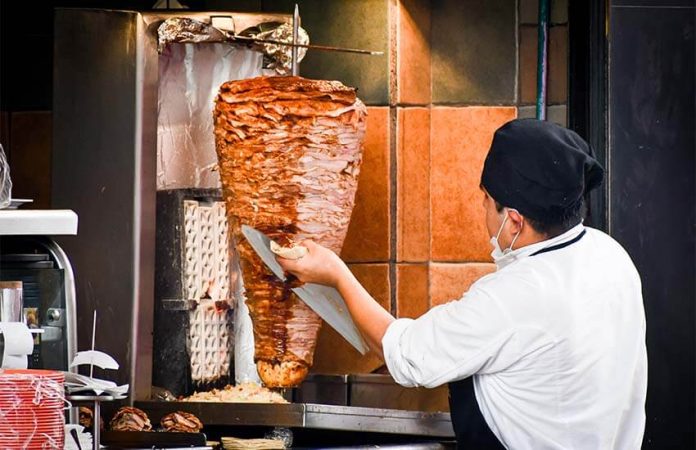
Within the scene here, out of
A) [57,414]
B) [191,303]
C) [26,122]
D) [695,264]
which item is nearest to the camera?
[57,414]

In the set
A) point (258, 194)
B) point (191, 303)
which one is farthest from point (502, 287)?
point (191, 303)

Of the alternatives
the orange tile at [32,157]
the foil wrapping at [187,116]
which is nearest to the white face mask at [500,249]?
the foil wrapping at [187,116]

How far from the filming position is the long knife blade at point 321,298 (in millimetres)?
3330

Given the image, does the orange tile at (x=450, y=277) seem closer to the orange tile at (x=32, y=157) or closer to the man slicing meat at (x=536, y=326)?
the orange tile at (x=32, y=157)

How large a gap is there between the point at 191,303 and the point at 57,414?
1588 mm

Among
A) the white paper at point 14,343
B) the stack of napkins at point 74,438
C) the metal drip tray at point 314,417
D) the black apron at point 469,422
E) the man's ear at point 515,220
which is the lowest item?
the metal drip tray at point 314,417

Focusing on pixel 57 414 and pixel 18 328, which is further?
pixel 18 328

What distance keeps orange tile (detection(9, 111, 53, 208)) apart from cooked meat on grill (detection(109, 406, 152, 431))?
1.86m

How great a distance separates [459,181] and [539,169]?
6.88 ft

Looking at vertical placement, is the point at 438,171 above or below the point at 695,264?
above

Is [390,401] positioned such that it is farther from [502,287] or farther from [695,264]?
[502,287]

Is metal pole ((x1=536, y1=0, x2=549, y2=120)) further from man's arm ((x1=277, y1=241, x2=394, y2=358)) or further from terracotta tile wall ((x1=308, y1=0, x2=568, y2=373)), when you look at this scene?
man's arm ((x1=277, y1=241, x2=394, y2=358))

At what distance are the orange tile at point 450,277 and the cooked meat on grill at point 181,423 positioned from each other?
1.54m

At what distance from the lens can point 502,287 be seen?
284 cm
